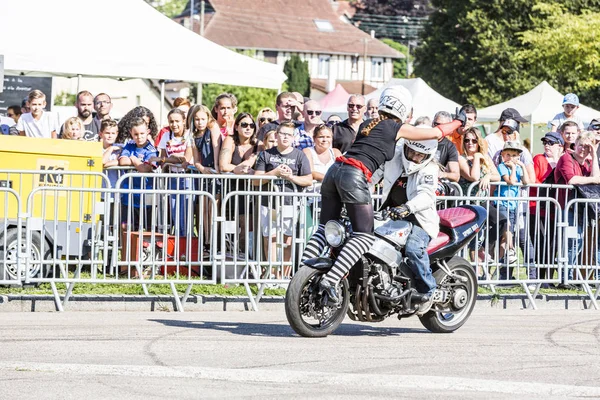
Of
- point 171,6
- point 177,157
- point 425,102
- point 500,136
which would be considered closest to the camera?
point 177,157

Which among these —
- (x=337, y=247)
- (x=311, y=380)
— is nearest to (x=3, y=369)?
(x=311, y=380)

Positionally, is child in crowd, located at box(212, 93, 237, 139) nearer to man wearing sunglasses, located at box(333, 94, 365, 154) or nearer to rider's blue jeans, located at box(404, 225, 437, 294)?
man wearing sunglasses, located at box(333, 94, 365, 154)

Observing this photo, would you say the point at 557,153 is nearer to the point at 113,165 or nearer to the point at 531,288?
the point at 531,288

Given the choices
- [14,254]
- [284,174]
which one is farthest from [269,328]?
[14,254]

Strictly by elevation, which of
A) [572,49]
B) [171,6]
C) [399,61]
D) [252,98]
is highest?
[171,6]

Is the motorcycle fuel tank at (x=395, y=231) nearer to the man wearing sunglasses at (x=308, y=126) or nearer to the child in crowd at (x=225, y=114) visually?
the man wearing sunglasses at (x=308, y=126)

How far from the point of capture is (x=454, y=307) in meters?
10.5

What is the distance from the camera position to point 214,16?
4338 inches

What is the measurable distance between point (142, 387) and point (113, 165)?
7.25 meters

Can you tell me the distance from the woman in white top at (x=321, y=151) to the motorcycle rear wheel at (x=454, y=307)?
11.5 feet

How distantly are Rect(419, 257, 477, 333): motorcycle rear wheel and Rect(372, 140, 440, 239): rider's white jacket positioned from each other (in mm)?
461

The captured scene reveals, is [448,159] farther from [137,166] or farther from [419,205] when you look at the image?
[419,205]

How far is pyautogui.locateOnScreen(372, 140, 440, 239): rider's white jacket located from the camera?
33.1 ft

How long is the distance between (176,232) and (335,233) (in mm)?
3288
